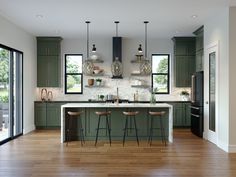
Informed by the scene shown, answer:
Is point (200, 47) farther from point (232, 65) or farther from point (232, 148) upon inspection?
point (232, 148)

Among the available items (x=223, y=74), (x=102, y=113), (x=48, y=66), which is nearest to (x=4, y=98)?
(x=102, y=113)

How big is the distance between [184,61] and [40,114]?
497 cm

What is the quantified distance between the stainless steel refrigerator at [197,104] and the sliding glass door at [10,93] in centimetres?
483

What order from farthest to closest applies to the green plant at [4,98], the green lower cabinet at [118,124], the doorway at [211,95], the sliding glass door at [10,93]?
1. the green lower cabinet at [118,124]
2. the sliding glass door at [10,93]
3. the green plant at [4,98]
4. the doorway at [211,95]

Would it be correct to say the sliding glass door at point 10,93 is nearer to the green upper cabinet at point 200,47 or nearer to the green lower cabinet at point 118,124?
the green lower cabinet at point 118,124

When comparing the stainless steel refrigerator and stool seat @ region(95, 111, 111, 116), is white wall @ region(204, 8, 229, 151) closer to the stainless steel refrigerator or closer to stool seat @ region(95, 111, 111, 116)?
the stainless steel refrigerator

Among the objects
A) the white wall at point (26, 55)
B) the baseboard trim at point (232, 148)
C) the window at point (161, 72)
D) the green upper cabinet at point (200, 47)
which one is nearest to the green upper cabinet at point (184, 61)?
the window at point (161, 72)

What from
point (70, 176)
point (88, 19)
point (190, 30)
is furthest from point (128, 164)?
point (190, 30)

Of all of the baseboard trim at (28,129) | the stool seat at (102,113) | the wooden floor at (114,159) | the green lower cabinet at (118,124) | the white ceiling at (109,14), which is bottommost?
the wooden floor at (114,159)

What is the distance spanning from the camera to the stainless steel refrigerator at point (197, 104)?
717 centimetres

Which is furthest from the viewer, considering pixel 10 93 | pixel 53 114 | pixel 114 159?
pixel 53 114

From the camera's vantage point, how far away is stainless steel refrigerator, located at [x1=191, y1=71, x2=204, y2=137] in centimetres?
717

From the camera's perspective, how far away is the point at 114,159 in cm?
505

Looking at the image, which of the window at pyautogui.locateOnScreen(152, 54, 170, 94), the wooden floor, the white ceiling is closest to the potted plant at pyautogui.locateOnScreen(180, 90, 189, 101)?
the window at pyautogui.locateOnScreen(152, 54, 170, 94)
